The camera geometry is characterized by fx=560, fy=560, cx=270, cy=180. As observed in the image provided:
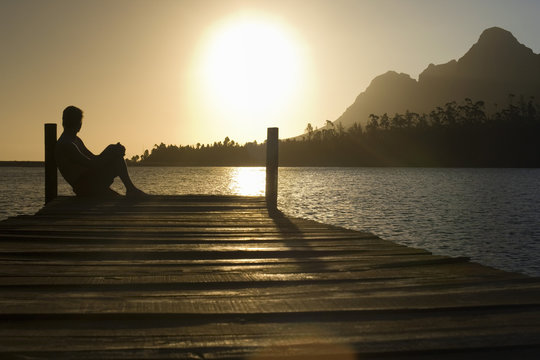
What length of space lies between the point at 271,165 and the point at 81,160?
3.52 m

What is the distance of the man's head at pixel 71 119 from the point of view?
1010 centimetres

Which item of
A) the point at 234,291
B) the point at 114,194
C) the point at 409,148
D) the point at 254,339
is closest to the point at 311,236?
the point at 234,291

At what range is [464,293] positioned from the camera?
360 centimetres

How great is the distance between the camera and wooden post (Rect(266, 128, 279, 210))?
10.7 m

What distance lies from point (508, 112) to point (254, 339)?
682 ft

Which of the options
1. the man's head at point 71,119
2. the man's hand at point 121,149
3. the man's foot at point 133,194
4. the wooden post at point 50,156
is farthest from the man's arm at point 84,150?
the wooden post at point 50,156

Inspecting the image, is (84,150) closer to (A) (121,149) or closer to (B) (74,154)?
(B) (74,154)

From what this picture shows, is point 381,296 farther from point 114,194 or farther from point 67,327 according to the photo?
point 114,194

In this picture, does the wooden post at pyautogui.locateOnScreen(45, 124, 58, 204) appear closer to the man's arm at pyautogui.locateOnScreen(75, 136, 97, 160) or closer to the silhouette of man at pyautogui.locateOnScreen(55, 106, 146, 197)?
the silhouette of man at pyautogui.locateOnScreen(55, 106, 146, 197)

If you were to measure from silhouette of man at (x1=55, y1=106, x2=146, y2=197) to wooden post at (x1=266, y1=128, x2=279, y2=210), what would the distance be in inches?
104

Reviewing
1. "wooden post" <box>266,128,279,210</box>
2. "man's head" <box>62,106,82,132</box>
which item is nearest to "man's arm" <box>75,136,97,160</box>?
"man's head" <box>62,106,82,132</box>

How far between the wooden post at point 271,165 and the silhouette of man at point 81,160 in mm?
2652

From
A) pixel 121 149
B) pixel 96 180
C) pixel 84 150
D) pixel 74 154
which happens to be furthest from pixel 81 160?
pixel 96 180

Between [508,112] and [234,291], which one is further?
[508,112]
